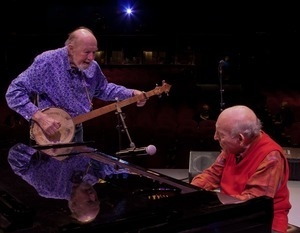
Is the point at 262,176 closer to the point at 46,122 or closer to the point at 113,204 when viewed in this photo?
the point at 113,204

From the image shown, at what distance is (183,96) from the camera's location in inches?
359

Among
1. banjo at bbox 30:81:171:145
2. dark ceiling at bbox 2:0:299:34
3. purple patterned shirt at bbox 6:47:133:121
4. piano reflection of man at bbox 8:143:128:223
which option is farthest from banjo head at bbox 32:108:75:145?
dark ceiling at bbox 2:0:299:34

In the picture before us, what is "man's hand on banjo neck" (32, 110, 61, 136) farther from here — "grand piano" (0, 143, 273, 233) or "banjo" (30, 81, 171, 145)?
"grand piano" (0, 143, 273, 233)

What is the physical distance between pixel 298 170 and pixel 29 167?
12.0 feet

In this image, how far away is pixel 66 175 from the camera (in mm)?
2094

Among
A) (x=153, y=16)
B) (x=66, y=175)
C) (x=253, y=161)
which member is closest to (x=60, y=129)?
(x=66, y=175)

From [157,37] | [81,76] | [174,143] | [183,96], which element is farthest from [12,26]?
[81,76]

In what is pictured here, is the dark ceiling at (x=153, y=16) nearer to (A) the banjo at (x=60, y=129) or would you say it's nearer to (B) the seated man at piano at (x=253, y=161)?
(A) the banjo at (x=60, y=129)

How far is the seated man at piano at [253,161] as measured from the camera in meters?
2.24

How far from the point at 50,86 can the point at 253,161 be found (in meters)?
1.72

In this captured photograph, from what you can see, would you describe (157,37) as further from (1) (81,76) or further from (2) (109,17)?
(1) (81,76)

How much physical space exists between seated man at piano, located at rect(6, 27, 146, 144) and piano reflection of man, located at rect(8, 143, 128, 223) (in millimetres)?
636

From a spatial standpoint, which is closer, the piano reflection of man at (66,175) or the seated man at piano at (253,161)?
the piano reflection of man at (66,175)

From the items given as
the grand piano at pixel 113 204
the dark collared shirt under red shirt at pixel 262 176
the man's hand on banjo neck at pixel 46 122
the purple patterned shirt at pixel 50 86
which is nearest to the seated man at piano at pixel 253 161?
the dark collared shirt under red shirt at pixel 262 176
